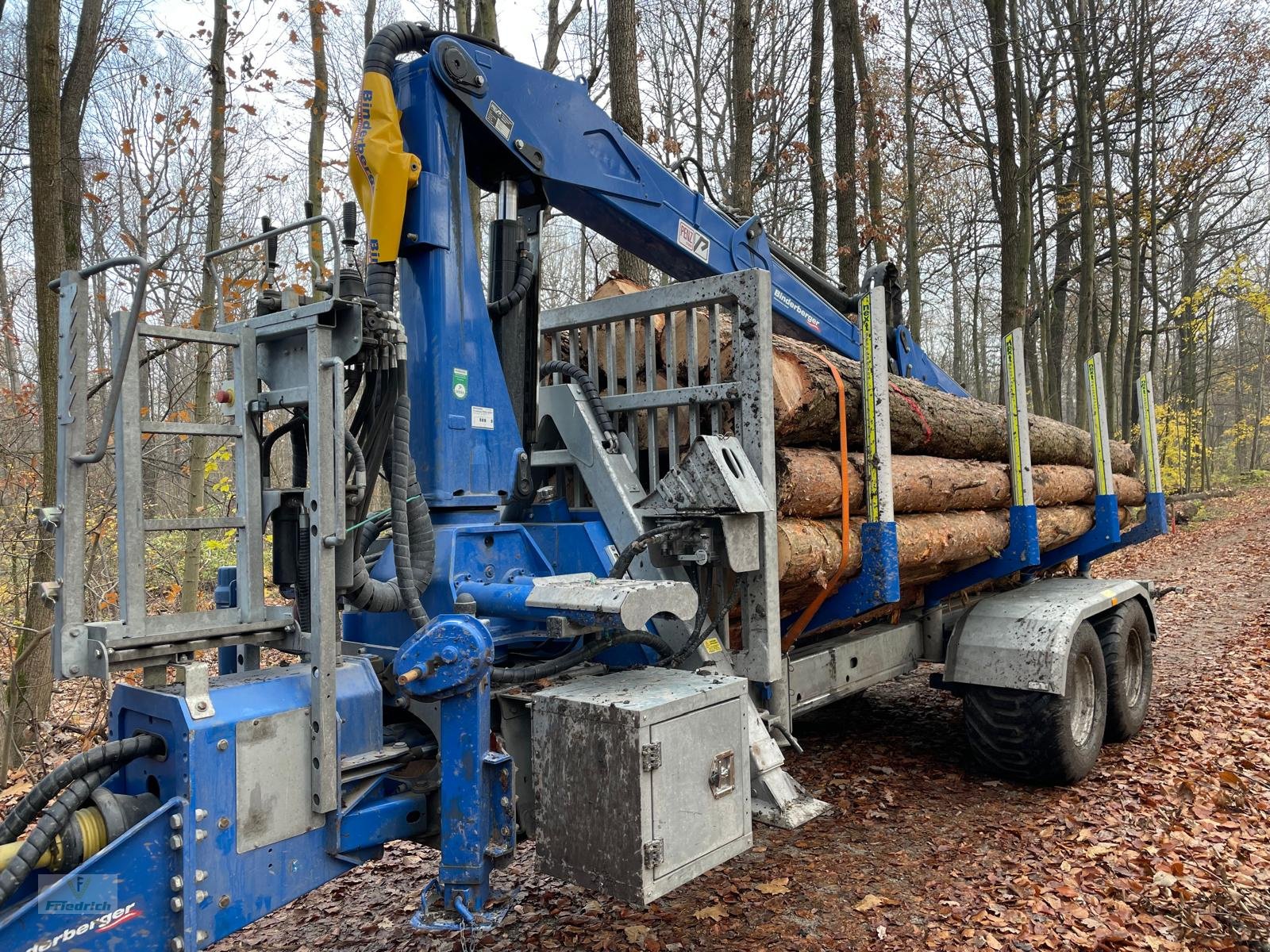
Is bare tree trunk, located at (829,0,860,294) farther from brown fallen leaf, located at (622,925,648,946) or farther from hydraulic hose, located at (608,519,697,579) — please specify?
brown fallen leaf, located at (622,925,648,946)

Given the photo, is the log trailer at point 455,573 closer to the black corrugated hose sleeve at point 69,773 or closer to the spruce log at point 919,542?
the black corrugated hose sleeve at point 69,773

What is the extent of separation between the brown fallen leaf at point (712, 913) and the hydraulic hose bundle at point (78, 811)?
2.48m

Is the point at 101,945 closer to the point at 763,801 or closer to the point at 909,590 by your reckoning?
the point at 763,801

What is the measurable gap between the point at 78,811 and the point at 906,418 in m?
4.17

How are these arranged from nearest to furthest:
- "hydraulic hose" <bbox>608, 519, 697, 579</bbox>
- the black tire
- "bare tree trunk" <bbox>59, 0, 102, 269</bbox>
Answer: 1. "hydraulic hose" <bbox>608, 519, 697, 579</bbox>
2. the black tire
3. "bare tree trunk" <bbox>59, 0, 102, 269</bbox>

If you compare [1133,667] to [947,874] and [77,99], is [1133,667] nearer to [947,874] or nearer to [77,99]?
[947,874]

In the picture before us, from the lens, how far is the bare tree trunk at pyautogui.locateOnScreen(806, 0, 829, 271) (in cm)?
1378

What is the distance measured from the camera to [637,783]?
2877 millimetres

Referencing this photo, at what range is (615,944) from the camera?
3.87m

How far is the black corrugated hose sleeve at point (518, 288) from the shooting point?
13.2 ft

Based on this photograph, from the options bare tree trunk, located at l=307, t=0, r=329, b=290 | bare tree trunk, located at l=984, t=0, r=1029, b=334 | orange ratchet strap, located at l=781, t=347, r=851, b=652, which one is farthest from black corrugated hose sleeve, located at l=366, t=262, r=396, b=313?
bare tree trunk, located at l=984, t=0, r=1029, b=334

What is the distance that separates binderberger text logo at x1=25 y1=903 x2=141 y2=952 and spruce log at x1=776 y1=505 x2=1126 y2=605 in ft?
8.37

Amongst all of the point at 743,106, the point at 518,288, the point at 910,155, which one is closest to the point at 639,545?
the point at 518,288

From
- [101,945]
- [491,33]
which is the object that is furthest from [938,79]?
[101,945]
